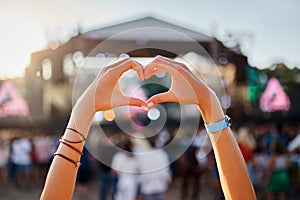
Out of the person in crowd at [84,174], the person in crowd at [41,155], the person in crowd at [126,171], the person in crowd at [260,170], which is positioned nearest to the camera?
the person in crowd at [126,171]

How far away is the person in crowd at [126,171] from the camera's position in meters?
6.06

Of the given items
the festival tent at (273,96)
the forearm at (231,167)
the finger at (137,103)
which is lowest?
the festival tent at (273,96)

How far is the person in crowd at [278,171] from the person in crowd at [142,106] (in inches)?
248

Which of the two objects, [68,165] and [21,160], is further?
[21,160]

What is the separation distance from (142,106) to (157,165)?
4.79 m

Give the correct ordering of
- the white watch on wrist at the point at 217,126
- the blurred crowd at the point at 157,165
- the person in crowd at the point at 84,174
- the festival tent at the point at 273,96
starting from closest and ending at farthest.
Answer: the white watch on wrist at the point at 217,126 < the blurred crowd at the point at 157,165 < the person in crowd at the point at 84,174 < the festival tent at the point at 273,96

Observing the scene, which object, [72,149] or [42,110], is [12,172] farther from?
[72,149]

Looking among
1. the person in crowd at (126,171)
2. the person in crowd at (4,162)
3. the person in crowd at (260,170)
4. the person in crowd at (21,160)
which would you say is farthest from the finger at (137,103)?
the person in crowd at (4,162)

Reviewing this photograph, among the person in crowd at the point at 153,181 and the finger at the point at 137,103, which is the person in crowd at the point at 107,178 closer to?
the person in crowd at the point at 153,181

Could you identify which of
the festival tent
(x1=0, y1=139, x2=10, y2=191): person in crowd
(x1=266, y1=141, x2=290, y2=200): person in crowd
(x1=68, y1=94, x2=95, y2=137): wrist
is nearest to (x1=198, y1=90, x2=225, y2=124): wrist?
(x1=68, y1=94, x2=95, y2=137): wrist

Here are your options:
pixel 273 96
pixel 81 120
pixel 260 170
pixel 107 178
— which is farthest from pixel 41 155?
pixel 81 120

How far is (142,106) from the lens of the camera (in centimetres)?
94

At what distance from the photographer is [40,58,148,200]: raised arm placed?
946 mm

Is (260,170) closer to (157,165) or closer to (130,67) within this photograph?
(157,165)
